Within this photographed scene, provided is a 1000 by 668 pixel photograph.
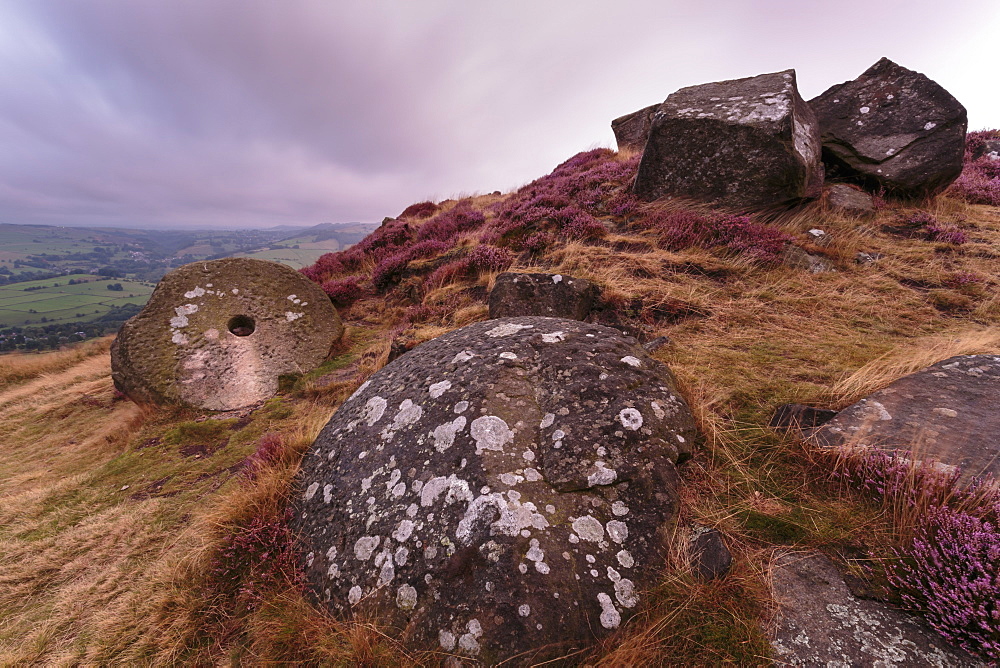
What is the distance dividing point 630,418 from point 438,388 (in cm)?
153

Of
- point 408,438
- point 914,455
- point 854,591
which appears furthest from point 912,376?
point 408,438

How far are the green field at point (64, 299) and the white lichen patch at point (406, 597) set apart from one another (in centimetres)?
11512

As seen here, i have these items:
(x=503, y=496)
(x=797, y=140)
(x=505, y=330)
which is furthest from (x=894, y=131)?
(x=503, y=496)

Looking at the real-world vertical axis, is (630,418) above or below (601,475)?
above

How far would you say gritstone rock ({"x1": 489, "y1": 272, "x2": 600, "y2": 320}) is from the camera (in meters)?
5.66

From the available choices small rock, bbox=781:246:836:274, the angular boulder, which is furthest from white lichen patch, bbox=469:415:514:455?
the angular boulder

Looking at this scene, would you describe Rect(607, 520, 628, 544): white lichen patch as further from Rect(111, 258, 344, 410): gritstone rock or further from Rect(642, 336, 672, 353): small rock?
Rect(111, 258, 344, 410): gritstone rock

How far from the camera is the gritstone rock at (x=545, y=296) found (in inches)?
223

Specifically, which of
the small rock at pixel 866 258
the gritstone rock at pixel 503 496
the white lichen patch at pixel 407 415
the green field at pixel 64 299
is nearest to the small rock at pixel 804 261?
the small rock at pixel 866 258

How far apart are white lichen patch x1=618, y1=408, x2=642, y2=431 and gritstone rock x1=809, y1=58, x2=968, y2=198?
10.4m

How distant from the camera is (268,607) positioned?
Answer: 2244mm

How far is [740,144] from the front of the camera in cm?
737

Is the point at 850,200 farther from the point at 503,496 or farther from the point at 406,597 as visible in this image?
the point at 406,597

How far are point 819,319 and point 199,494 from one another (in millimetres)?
7752
